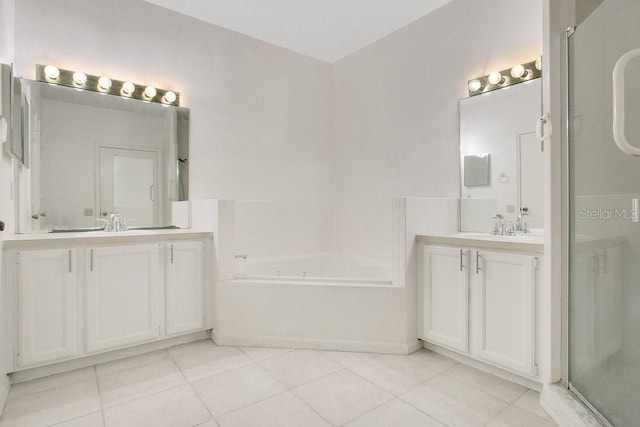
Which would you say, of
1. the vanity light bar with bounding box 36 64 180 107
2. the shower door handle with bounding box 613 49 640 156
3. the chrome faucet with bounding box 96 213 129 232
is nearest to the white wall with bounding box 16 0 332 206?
the vanity light bar with bounding box 36 64 180 107

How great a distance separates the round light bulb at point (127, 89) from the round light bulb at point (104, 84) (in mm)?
101

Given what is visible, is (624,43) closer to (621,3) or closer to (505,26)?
(621,3)

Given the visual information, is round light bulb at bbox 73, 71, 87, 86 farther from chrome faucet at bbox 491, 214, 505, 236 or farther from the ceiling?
chrome faucet at bbox 491, 214, 505, 236

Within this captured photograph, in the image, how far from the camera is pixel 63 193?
8.34ft

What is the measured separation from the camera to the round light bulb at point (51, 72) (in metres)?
2.48

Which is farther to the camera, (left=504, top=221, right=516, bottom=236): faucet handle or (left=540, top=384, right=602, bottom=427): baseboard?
(left=504, top=221, right=516, bottom=236): faucet handle

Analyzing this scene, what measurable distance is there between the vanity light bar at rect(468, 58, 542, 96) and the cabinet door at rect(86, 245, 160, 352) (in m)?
2.68

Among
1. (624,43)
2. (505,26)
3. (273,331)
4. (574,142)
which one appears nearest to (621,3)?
(624,43)

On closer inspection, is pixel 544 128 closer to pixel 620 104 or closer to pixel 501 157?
pixel 620 104

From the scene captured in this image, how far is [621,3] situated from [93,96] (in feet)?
10.6

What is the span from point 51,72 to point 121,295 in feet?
5.62

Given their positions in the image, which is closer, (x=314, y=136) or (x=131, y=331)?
(x=131, y=331)

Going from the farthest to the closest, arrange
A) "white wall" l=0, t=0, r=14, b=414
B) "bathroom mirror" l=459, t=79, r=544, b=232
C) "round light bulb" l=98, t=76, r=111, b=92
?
1. "round light bulb" l=98, t=76, r=111, b=92
2. "bathroom mirror" l=459, t=79, r=544, b=232
3. "white wall" l=0, t=0, r=14, b=414

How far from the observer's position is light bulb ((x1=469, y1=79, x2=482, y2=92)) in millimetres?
2666
